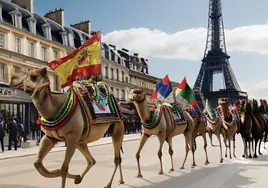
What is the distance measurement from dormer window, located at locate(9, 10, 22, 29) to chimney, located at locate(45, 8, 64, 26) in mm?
9900

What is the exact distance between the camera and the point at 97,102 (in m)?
7.33

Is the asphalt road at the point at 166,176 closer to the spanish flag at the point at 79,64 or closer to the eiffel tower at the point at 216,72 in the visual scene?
the spanish flag at the point at 79,64

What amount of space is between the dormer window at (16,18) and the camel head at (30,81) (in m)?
29.1

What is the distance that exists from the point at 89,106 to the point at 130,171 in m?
4.09

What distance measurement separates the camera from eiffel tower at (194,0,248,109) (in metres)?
102

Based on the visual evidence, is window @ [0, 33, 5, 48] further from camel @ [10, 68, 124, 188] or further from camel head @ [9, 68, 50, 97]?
camel head @ [9, 68, 50, 97]

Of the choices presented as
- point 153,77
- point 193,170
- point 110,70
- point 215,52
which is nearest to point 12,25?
point 110,70

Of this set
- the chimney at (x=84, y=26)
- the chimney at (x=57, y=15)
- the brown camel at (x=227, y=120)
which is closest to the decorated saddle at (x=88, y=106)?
the brown camel at (x=227, y=120)

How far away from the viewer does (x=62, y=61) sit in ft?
23.5

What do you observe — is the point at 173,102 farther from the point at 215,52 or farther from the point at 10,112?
the point at 215,52

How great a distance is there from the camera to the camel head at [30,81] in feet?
19.4

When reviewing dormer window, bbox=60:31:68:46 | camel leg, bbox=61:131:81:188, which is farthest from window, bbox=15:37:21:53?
camel leg, bbox=61:131:81:188

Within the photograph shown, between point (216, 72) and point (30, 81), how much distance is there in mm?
104487

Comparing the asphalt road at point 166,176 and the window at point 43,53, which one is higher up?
the window at point 43,53
